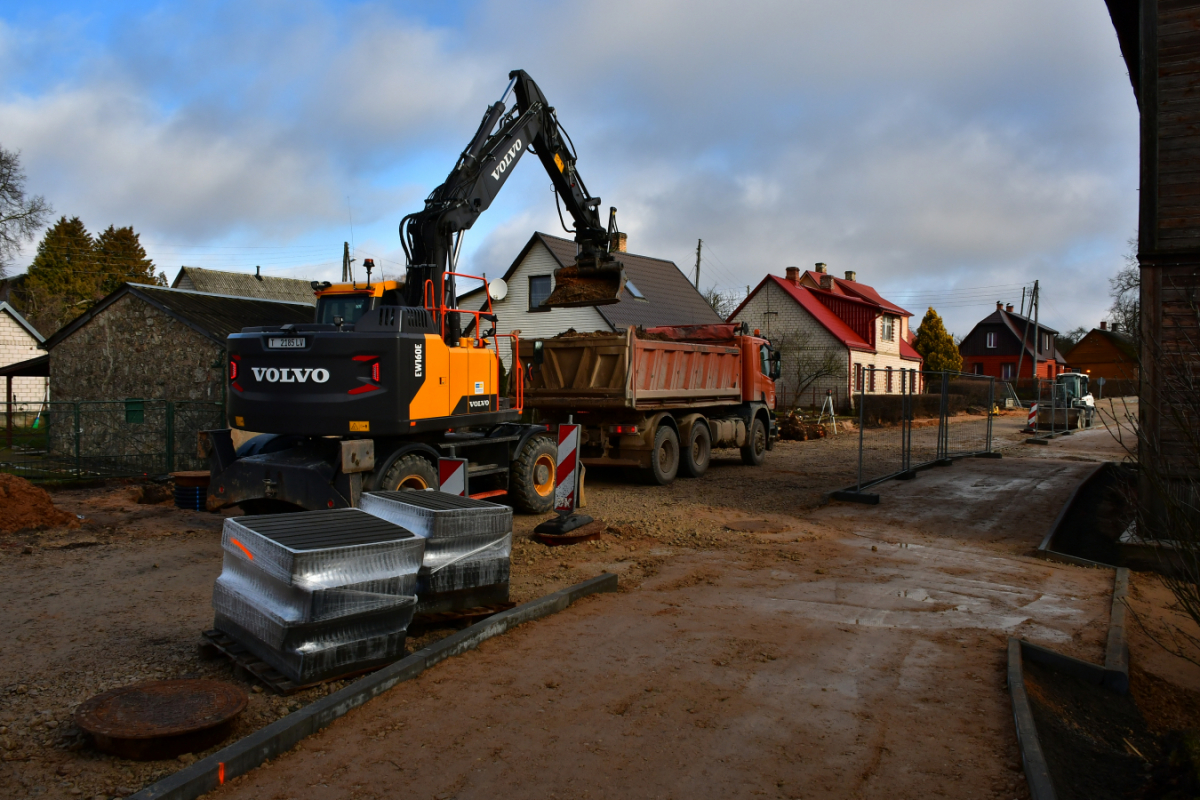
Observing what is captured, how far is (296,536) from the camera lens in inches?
194

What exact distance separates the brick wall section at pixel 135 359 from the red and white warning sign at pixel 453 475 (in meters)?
9.13

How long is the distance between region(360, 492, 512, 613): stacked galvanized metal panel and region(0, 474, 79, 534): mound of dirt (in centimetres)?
626

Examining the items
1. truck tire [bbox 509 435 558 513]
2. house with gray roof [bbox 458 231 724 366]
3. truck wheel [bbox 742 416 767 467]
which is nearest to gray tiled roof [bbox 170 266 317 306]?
house with gray roof [bbox 458 231 724 366]

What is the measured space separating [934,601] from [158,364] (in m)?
16.5

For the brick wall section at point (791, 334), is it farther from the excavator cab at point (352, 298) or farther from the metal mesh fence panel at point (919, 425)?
the excavator cab at point (352, 298)

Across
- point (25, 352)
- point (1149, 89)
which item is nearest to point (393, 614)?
point (1149, 89)

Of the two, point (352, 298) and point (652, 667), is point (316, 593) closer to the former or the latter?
point (652, 667)

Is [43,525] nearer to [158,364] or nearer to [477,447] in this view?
[477,447]

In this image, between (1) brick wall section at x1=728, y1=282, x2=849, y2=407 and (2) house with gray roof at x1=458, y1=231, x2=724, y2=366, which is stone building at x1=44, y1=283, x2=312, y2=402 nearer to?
(2) house with gray roof at x1=458, y1=231, x2=724, y2=366

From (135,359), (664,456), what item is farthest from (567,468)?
(135,359)

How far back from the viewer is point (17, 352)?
109 feet

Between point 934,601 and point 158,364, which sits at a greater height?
point 158,364

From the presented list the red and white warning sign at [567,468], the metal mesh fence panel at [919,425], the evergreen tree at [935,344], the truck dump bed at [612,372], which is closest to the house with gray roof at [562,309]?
the metal mesh fence panel at [919,425]

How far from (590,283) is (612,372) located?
4.86 feet
